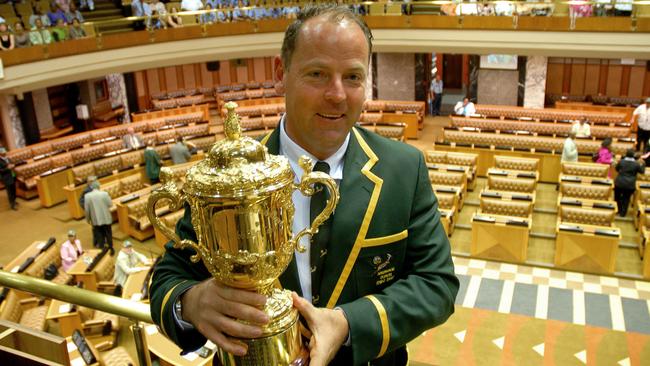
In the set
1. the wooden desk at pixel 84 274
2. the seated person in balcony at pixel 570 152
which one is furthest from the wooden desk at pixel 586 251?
the wooden desk at pixel 84 274

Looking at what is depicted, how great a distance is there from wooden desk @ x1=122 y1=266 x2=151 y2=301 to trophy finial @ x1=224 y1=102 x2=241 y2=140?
6.33 metres

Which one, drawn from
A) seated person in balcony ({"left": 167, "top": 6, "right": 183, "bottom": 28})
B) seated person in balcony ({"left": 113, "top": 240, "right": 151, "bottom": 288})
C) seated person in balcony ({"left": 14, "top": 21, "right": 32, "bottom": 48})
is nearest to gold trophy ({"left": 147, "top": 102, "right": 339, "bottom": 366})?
seated person in balcony ({"left": 113, "top": 240, "right": 151, "bottom": 288})

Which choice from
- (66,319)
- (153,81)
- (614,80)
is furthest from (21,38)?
(614,80)

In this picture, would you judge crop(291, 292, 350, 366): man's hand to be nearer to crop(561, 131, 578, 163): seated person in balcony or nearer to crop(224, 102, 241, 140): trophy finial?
crop(224, 102, 241, 140): trophy finial

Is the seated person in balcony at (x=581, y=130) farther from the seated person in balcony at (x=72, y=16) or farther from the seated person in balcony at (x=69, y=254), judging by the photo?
the seated person in balcony at (x=72, y=16)

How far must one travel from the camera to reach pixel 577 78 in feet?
61.8

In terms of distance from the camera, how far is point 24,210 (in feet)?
38.7

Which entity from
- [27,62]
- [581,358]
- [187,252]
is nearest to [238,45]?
[27,62]

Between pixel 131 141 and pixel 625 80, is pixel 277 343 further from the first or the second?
pixel 625 80

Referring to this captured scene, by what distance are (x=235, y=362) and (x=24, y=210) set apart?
12.1m

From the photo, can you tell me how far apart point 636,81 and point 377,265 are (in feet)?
63.5

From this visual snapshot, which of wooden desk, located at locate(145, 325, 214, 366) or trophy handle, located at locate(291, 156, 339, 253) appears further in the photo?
wooden desk, located at locate(145, 325, 214, 366)

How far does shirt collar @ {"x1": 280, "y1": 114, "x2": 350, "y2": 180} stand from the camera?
1618 mm

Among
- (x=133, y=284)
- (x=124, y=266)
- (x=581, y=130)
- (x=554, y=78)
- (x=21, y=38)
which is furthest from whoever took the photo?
(x=554, y=78)
